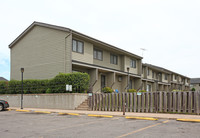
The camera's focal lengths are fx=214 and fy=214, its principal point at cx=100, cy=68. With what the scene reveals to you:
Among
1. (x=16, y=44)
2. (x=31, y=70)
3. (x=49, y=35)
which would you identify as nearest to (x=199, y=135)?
(x=49, y=35)

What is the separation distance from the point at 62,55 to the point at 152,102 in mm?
10251

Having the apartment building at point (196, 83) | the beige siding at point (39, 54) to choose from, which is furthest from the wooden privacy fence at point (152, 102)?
the apartment building at point (196, 83)

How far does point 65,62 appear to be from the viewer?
2069 centimetres

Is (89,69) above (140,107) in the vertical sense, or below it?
above

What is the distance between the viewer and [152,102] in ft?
49.3

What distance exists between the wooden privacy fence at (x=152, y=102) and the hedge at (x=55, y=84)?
179 centimetres

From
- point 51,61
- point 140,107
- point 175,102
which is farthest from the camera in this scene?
point 51,61

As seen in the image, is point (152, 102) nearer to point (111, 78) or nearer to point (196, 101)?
point (196, 101)

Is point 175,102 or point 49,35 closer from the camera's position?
point 175,102

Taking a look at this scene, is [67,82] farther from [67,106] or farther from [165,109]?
[165,109]

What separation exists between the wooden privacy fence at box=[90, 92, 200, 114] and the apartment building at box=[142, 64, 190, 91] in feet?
61.2

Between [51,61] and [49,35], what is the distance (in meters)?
2.90

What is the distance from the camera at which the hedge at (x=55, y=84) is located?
1877 centimetres

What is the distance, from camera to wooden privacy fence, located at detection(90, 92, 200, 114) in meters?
13.6
